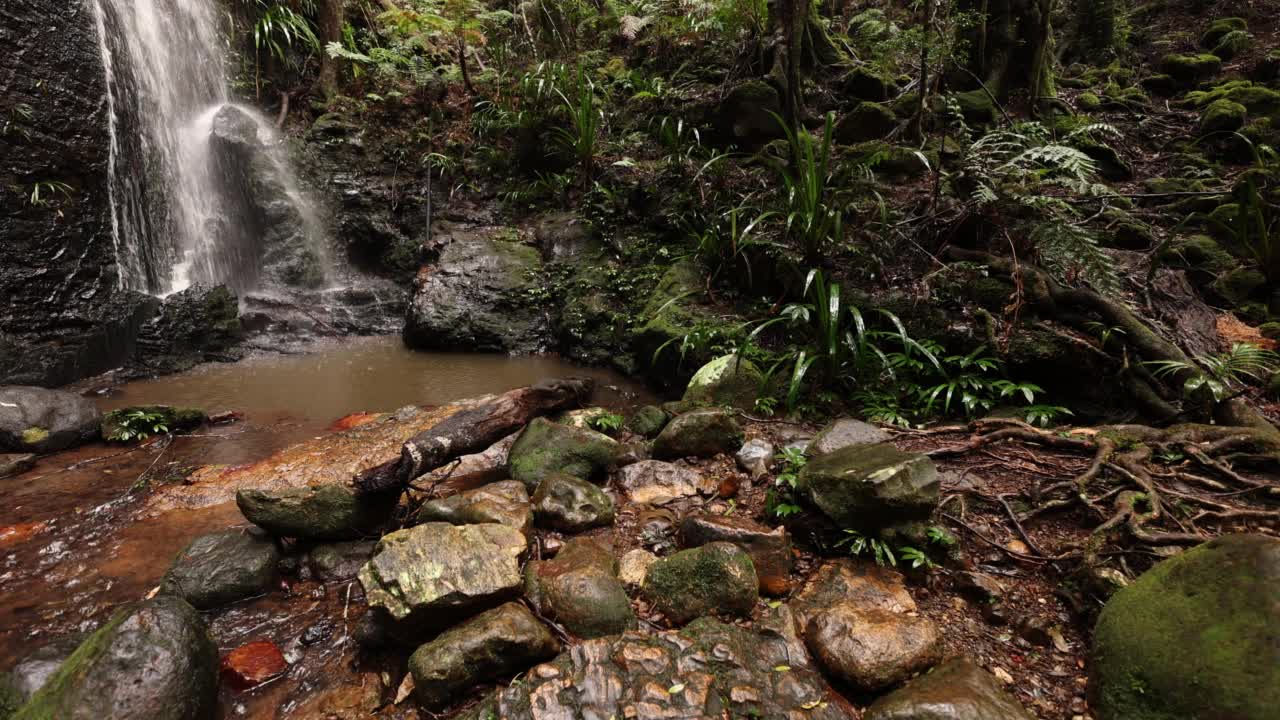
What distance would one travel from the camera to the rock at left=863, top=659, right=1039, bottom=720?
126 cm

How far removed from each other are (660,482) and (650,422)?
67cm

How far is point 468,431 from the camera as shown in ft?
9.41

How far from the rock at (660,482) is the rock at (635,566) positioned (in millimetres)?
400

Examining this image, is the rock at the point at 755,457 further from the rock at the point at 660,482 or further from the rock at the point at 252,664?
the rock at the point at 252,664

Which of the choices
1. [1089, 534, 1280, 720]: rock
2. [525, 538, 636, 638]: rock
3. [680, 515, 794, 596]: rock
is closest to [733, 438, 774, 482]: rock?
[680, 515, 794, 596]: rock

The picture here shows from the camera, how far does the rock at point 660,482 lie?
2.59m

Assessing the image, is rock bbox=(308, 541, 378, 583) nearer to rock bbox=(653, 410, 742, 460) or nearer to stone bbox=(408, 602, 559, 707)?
stone bbox=(408, 602, 559, 707)

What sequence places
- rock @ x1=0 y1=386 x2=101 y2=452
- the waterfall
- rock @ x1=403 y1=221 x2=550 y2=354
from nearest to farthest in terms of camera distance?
rock @ x1=0 y1=386 x2=101 y2=452
rock @ x1=403 y1=221 x2=550 y2=354
the waterfall

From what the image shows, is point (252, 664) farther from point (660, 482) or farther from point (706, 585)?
point (660, 482)

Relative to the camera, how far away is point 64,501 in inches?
117

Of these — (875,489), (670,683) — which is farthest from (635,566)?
(875,489)

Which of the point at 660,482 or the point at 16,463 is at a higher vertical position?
the point at 660,482

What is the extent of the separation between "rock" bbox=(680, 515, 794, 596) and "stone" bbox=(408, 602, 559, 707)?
0.72 m

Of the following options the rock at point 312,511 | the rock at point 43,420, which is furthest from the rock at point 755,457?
the rock at point 43,420
